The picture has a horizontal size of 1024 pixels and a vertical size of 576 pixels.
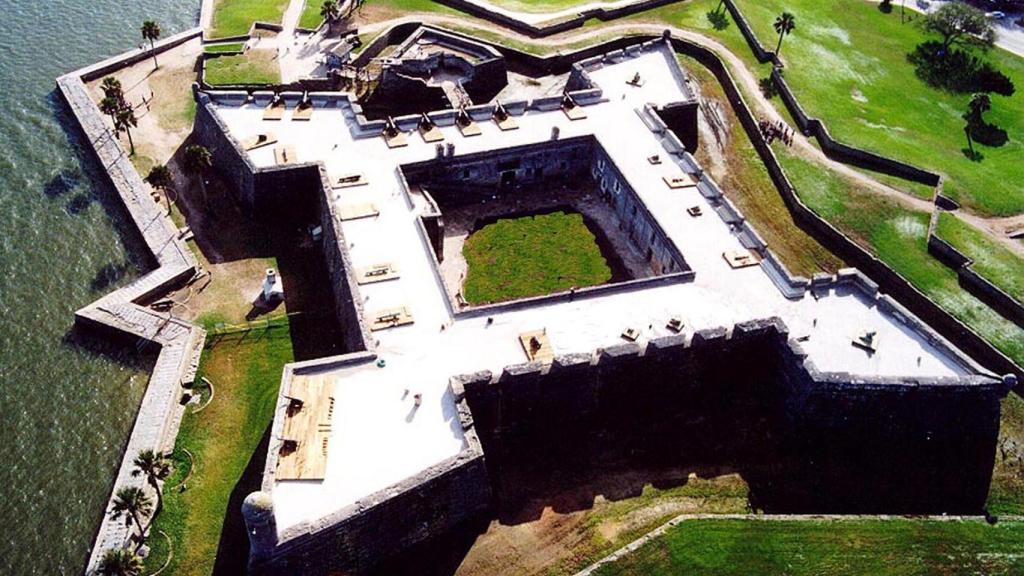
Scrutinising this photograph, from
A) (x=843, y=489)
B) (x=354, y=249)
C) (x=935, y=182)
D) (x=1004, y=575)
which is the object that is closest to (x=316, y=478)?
(x=354, y=249)

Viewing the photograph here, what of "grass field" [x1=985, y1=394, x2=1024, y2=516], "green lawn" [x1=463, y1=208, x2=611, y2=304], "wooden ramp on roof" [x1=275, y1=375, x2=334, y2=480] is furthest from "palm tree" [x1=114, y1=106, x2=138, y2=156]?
"grass field" [x1=985, y1=394, x2=1024, y2=516]

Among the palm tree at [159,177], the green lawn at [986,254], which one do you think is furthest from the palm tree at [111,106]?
the green lawn at [986,254]

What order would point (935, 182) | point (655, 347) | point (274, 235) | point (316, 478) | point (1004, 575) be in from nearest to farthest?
1. point (316, 478)
2. point (1004, 575)
3. point (655, 347)
4. point (274, 235)
5. point (935, 182)

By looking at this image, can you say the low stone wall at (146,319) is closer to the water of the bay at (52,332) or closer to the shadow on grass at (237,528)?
the water of the bay at (52,332)

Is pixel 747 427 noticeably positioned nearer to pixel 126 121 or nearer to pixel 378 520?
pixel 378 520

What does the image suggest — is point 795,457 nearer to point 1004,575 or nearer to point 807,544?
point 807,544

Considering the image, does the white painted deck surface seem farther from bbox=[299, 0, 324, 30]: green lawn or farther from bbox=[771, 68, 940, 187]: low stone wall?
bbox=[299, 0, 324, 30]: green lawn

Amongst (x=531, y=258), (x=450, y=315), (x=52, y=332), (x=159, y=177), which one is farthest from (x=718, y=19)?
(x=52, y=332)
